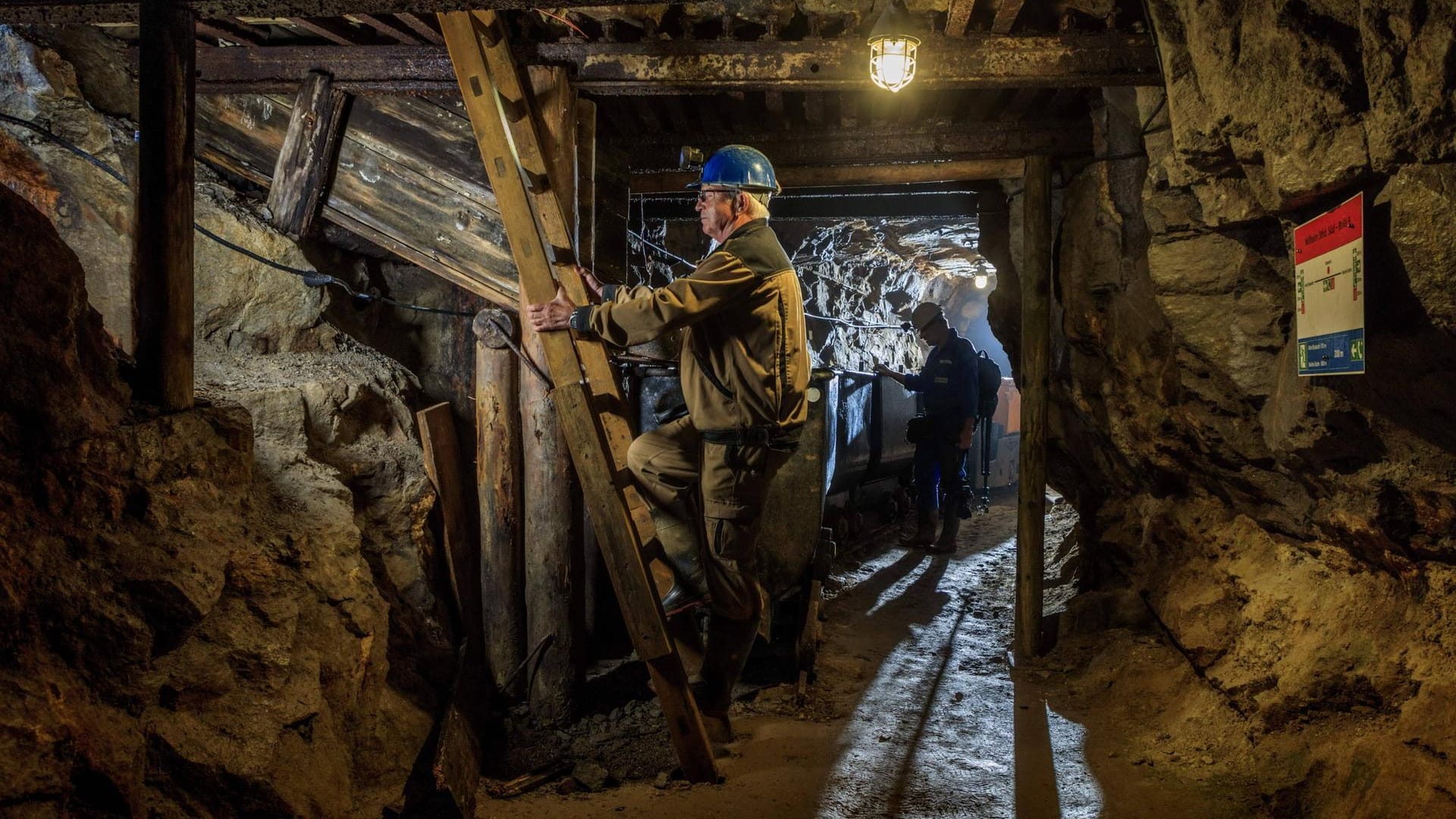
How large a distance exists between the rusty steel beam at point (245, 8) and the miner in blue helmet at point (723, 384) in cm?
92

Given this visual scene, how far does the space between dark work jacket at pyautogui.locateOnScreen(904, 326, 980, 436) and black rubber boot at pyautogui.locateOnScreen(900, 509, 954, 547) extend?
81 cm

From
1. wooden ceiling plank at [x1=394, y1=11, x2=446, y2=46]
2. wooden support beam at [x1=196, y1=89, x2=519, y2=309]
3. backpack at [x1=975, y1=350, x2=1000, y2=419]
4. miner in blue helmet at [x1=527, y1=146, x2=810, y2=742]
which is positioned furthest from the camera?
backpack at [x1=975, y1=350, x2=1000, y2=419]

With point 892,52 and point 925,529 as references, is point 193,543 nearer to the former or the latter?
point 892,52

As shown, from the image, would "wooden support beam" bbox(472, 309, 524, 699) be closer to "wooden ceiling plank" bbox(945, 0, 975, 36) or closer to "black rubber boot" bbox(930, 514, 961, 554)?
"wooden ceiling plank" bbox(945, 0, 975, 36)

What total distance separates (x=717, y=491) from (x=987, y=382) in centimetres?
575

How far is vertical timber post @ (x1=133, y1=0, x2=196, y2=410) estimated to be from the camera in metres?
2.38

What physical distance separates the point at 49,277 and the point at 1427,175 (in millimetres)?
3478

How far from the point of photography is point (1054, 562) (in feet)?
21.7

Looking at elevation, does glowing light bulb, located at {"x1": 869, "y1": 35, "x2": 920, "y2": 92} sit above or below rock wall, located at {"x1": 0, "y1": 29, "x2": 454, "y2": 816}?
above

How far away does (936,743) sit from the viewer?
3436mm

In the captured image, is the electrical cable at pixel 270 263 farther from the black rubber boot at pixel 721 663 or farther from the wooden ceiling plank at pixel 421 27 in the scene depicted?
the black rubber boot at pixel 721 663

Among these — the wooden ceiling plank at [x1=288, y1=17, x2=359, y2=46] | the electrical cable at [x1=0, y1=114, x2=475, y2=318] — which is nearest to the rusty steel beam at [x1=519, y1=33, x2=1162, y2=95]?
the wooden ceiling plank at [x1=288, y1=17, x2=359, y2=46]

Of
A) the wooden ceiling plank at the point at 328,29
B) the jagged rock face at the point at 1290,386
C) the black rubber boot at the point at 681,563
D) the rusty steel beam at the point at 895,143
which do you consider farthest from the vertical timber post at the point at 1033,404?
the wooden ceiling plank at the point at 328,29

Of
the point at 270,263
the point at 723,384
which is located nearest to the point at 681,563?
the point at 723,384
